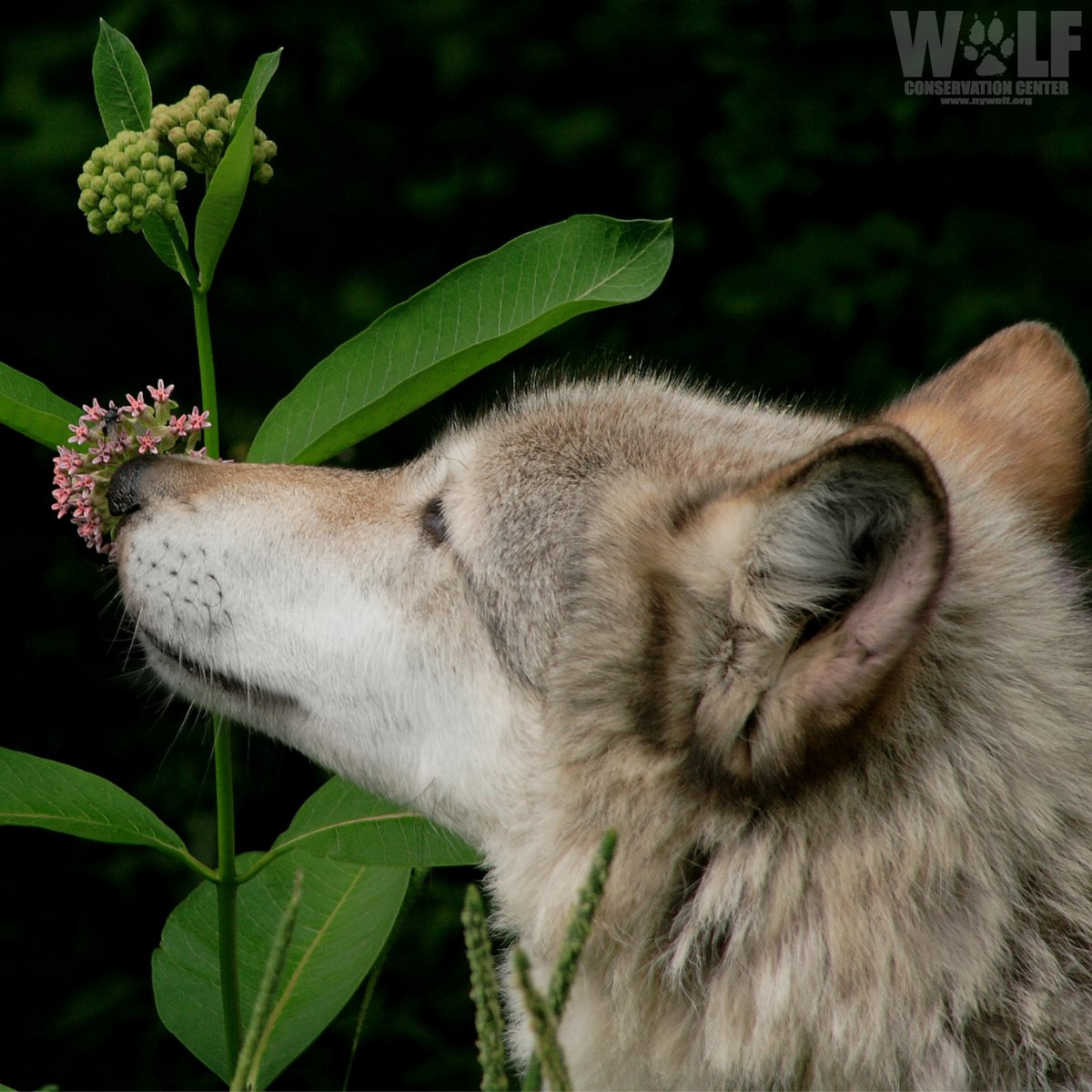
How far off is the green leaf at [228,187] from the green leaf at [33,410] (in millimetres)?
247

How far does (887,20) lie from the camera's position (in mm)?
3492

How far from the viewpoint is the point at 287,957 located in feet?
6.18

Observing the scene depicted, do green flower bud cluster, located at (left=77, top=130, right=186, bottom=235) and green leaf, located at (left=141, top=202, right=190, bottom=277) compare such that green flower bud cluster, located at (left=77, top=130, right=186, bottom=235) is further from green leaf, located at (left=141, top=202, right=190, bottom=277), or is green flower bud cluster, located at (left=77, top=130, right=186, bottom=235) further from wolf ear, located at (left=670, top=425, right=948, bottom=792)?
wolf ear, located at (left=670, top=425, right=948, bottom=792)

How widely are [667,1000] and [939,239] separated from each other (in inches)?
103

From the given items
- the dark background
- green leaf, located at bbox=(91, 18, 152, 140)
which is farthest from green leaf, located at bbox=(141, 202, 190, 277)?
the dark background

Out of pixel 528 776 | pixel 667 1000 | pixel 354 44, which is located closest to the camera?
pixel 667 1000

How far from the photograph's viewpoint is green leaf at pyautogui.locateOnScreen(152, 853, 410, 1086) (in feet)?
6.36

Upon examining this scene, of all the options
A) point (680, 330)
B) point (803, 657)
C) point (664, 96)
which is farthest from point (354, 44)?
point (803, 657)

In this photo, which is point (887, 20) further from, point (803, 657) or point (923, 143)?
point (803, 657)

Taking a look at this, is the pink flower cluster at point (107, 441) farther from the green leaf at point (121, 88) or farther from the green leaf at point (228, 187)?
the green leaf at point (121, 88)

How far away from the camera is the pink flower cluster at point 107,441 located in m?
1.81

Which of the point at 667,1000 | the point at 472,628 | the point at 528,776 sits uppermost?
the point at 472,628

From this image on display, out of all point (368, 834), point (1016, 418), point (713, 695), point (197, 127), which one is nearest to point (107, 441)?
point (197, 127)

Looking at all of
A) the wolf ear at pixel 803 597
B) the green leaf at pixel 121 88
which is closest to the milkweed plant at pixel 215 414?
the green leaf at pixel 121 88
